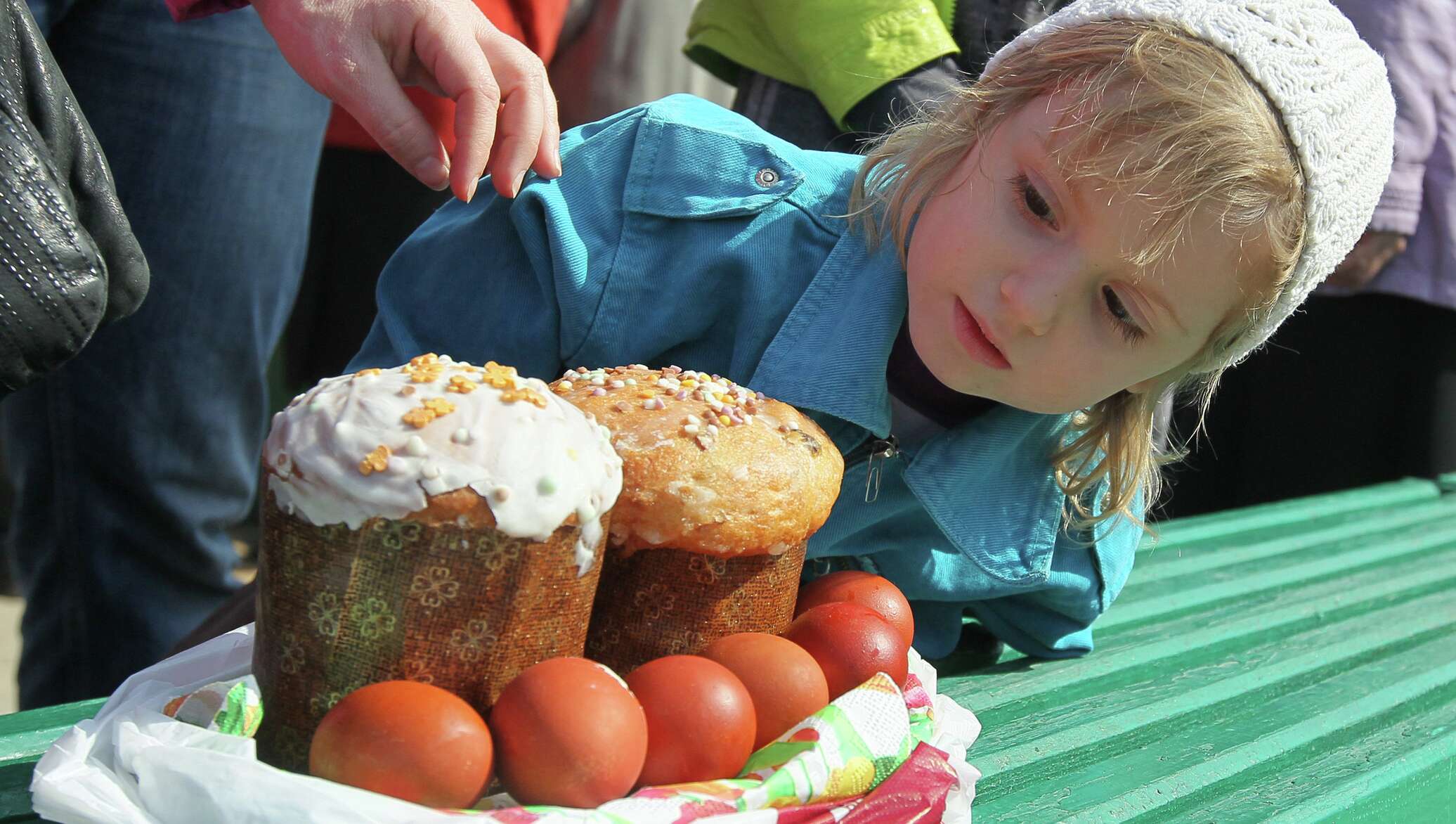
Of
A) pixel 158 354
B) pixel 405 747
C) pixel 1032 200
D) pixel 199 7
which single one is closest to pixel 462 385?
pixel 405 747

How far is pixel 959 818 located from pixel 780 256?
83 centimetres

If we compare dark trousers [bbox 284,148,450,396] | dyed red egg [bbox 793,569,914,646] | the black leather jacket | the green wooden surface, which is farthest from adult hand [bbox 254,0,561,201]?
dark trousers [bbox 284,148,450,396]

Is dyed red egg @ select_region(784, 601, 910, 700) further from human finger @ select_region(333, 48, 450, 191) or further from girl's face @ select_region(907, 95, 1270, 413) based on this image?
human finger @ select_region(333, 48, 450, 191)

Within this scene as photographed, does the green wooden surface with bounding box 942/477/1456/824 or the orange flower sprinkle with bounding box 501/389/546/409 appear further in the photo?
the green wooden surface with bounding box 942/477/1456/824

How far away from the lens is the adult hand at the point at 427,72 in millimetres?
1528

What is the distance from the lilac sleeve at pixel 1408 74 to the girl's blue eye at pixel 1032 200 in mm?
2229

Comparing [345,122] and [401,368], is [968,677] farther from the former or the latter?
[345,122]

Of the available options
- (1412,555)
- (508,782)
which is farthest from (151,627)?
(1412,555)

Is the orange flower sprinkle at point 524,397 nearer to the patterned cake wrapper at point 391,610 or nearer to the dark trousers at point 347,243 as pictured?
the patterned cake wrapper at point 391,610

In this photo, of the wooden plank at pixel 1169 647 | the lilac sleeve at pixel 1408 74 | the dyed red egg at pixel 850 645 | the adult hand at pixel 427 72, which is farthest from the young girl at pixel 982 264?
the lilac sleeve at pixel 1408 74

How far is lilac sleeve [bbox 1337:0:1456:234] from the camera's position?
11.4 feet

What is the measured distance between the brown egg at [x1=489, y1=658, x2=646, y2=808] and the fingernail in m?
0.70

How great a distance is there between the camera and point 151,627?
7.84ft

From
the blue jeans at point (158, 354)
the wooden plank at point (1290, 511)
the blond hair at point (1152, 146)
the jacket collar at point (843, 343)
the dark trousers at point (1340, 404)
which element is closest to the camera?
the blond hair at point (1152, 146)
